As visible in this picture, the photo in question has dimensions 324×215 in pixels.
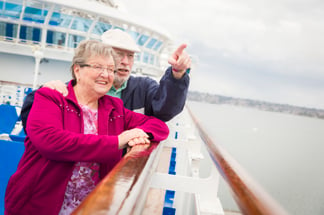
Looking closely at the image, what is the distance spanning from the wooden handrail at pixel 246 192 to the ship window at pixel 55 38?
52.3ft

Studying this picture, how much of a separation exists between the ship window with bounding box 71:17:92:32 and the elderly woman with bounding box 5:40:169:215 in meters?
14.7

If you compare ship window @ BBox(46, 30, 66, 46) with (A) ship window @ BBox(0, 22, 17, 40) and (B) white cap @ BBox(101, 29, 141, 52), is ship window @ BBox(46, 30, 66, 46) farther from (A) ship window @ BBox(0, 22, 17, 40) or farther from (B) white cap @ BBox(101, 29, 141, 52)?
(B) white cap @ BBox(101, 29, 141, 52)

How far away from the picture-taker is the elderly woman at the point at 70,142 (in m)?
1.22

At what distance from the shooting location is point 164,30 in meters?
17.5

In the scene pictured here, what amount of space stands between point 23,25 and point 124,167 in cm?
1670

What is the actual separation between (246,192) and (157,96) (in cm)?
148

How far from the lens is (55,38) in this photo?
15.2 meters

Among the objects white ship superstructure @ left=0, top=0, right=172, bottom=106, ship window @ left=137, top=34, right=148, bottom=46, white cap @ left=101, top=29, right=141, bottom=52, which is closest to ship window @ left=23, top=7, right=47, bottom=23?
white ship superstructure @ left=0, top=0, right=172, bottom=106

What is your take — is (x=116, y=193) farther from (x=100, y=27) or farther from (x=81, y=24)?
(x=81, y=24)

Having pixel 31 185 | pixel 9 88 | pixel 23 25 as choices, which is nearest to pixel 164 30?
pixel 23 25

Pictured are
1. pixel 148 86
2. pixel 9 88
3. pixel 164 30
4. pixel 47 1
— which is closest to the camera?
pixel 148 86

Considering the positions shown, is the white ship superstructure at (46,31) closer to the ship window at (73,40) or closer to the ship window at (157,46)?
the ship window at (73,40)

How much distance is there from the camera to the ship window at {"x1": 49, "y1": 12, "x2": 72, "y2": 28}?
14445 millimetres

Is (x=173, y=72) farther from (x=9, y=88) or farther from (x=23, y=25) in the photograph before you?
(x=23, y=25)
